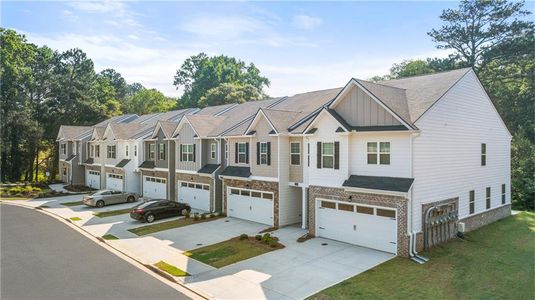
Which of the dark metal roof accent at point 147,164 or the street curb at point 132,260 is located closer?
the street curb at point 132,260

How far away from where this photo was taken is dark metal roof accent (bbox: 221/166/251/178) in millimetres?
23039

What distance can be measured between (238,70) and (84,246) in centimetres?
6858

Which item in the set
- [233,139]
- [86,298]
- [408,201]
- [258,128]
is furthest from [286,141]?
[86,298]

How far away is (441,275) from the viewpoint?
1337 centimetres

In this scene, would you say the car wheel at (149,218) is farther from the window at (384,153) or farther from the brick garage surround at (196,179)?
the window at (384,153)

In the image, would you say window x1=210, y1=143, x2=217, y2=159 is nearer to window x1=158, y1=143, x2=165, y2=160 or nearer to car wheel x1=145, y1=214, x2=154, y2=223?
window x1=158, y1=143, x2=165, y2=160

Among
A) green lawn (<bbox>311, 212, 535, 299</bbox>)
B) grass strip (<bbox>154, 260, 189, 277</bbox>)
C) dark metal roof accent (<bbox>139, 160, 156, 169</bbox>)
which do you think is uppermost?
dark metal roof accent (<bbox>139, 160, 156, 169</bbox>)

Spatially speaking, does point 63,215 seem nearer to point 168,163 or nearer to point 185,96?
point 168,163

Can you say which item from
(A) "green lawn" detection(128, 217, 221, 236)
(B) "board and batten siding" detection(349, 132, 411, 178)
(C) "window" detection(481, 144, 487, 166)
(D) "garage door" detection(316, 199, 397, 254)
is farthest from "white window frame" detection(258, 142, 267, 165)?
(C) "window" detection(481, 144, 487, 166)

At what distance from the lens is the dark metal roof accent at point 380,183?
15177 millimetres

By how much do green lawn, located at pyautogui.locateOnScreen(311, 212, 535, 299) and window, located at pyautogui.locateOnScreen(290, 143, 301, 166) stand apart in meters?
8.18

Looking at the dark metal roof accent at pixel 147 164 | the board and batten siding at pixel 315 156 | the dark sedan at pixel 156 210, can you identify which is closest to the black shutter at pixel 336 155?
the board and batten siding at pixel 315 156

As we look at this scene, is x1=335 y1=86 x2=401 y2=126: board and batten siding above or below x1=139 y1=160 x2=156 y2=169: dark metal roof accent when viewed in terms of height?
above

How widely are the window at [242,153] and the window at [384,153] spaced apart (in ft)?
33.1
